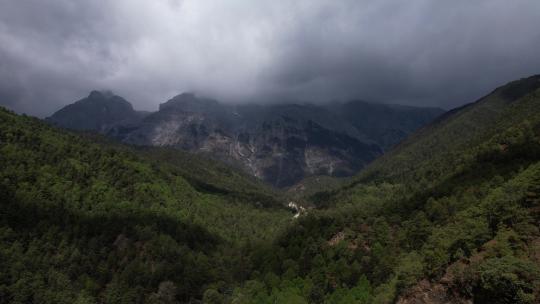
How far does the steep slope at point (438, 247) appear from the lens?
192ft

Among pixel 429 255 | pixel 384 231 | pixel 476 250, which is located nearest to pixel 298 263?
pixel 384 231

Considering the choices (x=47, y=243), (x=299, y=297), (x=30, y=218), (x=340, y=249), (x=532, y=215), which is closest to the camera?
(x=532, y=215)

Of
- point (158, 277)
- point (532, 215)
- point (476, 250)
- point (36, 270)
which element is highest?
point (532, 215)

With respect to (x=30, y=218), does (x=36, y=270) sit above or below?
below

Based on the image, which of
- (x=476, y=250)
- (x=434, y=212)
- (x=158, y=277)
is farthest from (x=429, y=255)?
(x=158, y=277)

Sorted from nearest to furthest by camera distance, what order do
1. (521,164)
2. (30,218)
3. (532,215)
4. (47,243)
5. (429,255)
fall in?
(532,215) → (429,255) → (521,164) → (47,243) → (30,218)

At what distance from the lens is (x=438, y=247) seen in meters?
79.3

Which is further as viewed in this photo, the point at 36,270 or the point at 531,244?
the point at 36,270

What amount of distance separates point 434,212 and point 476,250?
83.3 meters

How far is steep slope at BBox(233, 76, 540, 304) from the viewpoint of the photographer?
192 ft

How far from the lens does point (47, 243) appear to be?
18250cm

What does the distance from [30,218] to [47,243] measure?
72.4ft

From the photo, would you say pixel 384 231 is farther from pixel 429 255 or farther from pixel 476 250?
pixel 476 250

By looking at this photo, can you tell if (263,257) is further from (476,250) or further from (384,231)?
(476,250)
